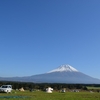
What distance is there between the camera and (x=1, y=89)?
4719cm
